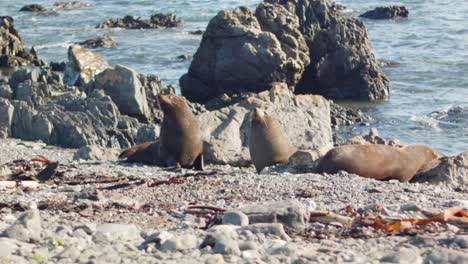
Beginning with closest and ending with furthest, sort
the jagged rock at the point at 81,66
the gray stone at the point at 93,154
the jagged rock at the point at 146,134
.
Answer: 1. the gray stone at the point at 93,154
2. the jagged rock at the point at 146,134
3. the jagged rock at the point at 81,66

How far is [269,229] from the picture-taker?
19.6ft

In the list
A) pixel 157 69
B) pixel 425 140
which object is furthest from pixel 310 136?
pixel 157 69

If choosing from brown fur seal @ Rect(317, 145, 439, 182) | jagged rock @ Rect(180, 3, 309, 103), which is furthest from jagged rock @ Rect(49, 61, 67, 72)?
brown fur seal @ Rect(317, 145, 439, 182)

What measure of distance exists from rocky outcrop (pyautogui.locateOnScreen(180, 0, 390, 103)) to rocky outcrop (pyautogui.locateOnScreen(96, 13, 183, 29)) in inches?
417

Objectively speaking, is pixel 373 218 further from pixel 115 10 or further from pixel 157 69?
pixel 115 10

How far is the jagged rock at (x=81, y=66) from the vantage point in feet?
64.0

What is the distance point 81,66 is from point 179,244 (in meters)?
14.7

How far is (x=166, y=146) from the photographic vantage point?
38.9 ft

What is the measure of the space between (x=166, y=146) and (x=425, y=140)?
21.2 ft

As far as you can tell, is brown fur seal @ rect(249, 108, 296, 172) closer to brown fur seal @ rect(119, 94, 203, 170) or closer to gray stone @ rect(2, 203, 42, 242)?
brown fur seal @ rect(119, 94, 203, 170)

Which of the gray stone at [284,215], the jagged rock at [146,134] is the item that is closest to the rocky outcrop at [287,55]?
the jagged rock at [146,134]

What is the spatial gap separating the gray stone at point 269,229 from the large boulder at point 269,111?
249 inches

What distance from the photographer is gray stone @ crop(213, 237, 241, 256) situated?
539 centimetres

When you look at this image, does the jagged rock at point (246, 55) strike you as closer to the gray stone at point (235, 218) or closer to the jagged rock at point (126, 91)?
the jagged rock at point (126, 91)
